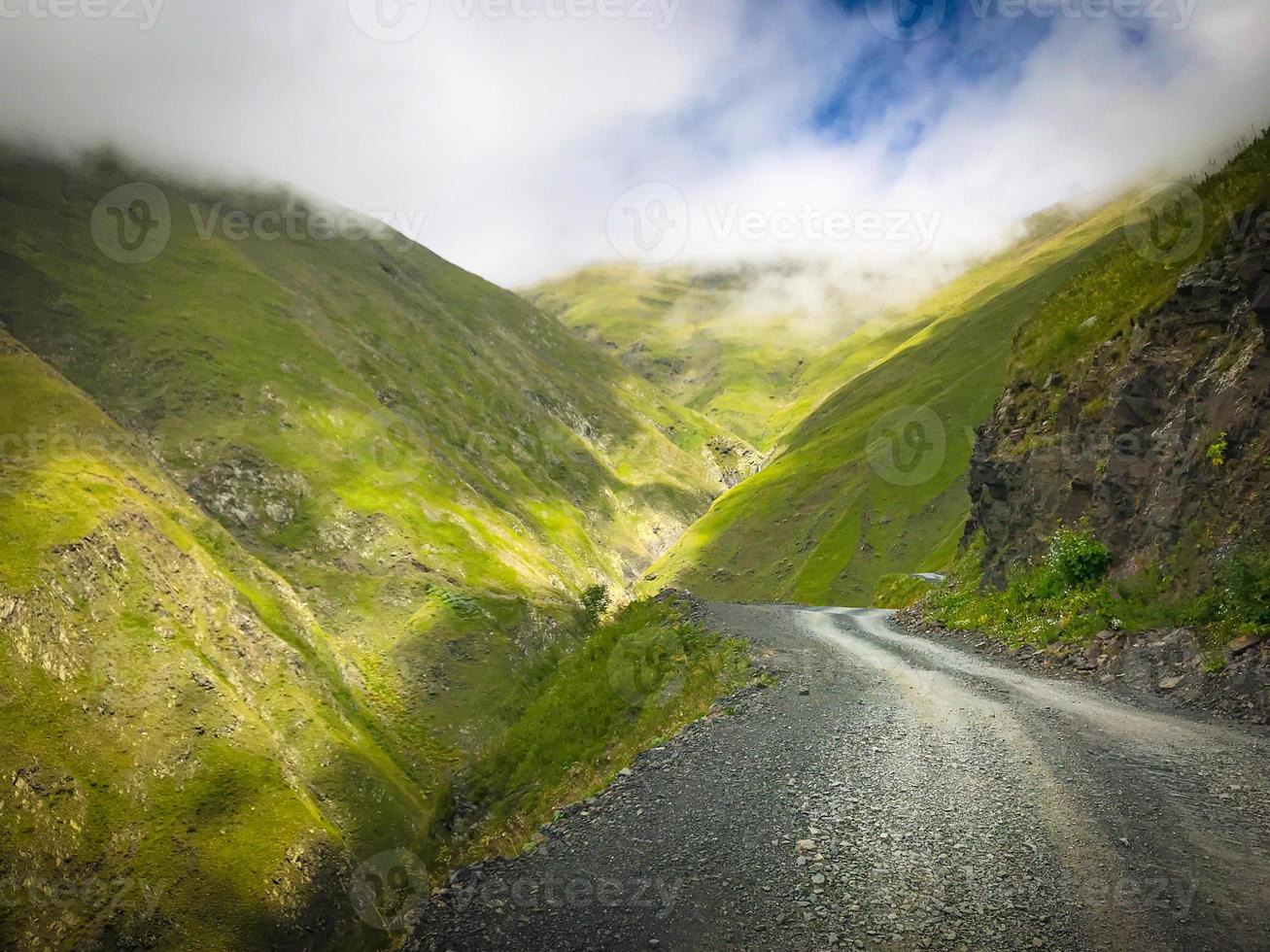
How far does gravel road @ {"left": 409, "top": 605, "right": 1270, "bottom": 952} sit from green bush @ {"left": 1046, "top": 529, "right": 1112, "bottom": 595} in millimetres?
7514

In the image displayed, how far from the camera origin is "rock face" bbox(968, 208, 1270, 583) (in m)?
16.2

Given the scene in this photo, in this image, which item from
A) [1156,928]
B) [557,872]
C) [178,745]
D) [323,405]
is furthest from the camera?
[323,405]

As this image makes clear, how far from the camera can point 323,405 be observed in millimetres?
116125

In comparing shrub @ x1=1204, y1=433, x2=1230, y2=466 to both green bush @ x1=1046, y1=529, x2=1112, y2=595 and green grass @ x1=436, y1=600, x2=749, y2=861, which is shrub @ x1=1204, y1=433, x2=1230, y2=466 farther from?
green grass @ x1=436, y1=600, x2=749, y2=861

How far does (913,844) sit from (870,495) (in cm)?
12195

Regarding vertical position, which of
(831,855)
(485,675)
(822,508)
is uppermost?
(831,855)

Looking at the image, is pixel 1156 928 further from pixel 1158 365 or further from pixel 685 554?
pixel 685 554

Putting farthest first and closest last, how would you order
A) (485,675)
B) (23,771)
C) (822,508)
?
(822,508) < (485,675) < (23,771)

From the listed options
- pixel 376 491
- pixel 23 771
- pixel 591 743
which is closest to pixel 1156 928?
pixel 591 743

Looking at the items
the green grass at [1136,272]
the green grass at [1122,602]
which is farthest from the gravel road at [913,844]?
the green grass at [1136,272]

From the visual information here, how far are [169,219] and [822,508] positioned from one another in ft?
520

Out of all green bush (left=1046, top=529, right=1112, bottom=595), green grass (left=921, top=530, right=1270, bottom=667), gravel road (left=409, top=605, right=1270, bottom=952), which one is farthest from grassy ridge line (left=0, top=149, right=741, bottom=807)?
gravel road (left=409, top=605, right=1270, bottom=952)

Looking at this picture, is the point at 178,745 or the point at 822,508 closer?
the point at 178,745

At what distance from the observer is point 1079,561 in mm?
20625
